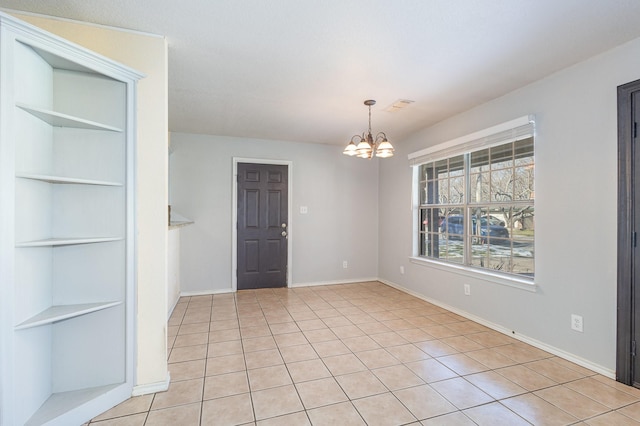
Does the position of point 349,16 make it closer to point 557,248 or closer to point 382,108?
point 382,108

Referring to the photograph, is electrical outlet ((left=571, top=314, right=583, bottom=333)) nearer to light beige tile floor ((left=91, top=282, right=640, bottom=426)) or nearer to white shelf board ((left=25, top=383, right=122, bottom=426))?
light beige tile floor ((left=91, top=282, right=640, bottom=426))

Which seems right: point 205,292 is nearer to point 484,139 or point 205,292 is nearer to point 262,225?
point 262,225

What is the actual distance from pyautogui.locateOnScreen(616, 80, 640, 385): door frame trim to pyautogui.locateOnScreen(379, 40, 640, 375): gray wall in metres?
0.05

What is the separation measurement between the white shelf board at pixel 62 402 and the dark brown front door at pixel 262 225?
9.67 ft

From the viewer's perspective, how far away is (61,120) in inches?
70.5

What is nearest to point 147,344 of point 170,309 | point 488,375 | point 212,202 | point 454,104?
point 170,309

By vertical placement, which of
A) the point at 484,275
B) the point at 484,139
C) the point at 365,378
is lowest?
the point at 365,378

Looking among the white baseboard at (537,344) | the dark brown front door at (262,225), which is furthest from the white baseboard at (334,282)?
the white baseboard at (537,344)

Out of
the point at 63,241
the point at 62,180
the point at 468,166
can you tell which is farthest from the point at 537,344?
the point at 62,180

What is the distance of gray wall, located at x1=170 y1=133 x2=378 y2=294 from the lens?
460cm

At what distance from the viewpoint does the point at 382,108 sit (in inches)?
138

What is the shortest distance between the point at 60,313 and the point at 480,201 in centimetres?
384

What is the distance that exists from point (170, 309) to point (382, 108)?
3423 mm

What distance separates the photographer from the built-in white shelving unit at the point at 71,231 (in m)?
1.61
